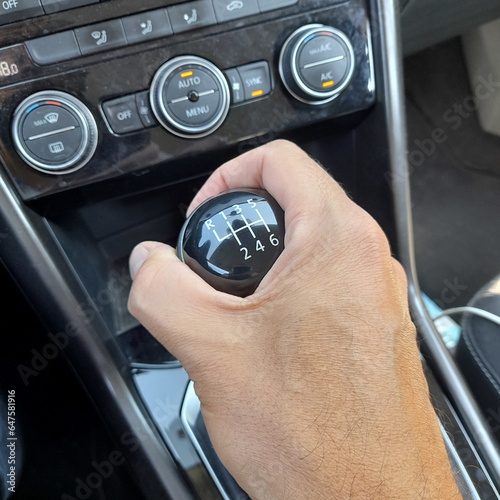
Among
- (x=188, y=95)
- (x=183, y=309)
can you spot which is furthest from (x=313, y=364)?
(x=188, y=95)

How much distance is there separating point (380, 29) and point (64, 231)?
486mm

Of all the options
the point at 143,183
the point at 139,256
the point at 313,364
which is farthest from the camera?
the point at 143,183

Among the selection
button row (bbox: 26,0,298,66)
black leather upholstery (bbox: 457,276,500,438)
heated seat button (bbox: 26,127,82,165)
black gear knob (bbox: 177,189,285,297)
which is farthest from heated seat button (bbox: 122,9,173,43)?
A: black leather upholstery (bbox: 457,276,500,438)

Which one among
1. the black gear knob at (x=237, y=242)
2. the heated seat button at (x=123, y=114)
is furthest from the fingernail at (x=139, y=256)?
the heated seat button at (x=123, y=114)

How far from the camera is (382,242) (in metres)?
0.45

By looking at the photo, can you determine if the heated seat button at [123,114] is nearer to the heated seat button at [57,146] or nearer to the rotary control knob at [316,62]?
the heated seat button at [57,146]

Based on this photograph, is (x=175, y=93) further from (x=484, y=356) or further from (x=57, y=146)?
(x=484, y=356)

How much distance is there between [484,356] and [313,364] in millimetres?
437

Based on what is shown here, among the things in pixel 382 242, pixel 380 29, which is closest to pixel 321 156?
pixel 380 29

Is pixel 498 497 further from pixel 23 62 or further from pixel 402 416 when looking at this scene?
pixel 23 62

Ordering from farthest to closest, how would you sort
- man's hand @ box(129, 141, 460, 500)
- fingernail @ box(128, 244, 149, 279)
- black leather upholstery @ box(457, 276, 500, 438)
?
black leather upholstery @ box(457, 276, 500, 438), fingernail @ box(128, 244, 149, 279), man's hand @ box(129, 141, 460, 500)

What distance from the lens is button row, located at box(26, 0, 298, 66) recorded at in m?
0.53

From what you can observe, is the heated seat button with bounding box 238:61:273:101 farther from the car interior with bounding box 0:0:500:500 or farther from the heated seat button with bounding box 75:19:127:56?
the heated seat button with bounding box 75:19:127:56

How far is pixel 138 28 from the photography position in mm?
549
